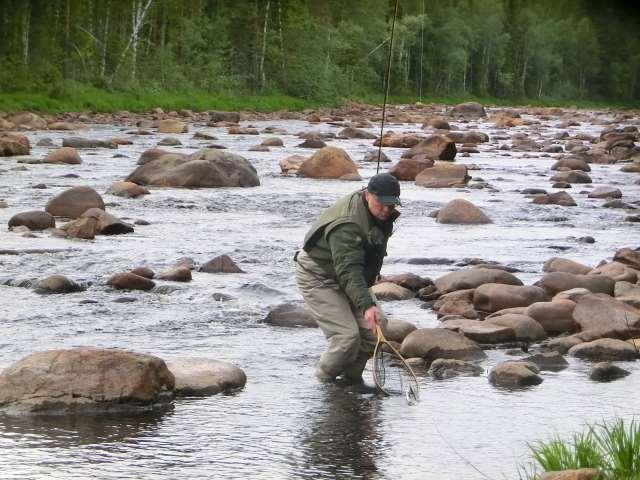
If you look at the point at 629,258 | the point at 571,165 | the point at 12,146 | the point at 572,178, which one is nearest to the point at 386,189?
the point at 629,258

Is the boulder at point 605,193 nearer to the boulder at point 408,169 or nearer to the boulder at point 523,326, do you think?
the boulder at point 408,169

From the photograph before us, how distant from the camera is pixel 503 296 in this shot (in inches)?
417

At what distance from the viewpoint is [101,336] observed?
373 inches

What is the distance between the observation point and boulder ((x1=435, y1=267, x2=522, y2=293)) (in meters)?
→ 11.4

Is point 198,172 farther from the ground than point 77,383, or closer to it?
closer to it

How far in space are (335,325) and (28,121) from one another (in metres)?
30.4

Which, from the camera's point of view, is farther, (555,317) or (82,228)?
(82,228)

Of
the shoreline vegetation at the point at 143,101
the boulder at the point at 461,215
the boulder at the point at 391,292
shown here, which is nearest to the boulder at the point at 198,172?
the boulder at the point at 461,215

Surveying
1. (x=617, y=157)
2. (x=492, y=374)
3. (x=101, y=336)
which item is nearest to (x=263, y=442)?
(x=492, y=374)

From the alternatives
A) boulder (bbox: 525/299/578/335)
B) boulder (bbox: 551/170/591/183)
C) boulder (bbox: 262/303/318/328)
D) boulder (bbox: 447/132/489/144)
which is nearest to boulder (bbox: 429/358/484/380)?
boulder (bbox: 525/299/578/335)

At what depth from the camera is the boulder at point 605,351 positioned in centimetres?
900

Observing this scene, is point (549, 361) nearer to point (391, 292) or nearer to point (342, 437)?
point (342, 437)

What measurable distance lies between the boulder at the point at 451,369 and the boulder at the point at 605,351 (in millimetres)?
909

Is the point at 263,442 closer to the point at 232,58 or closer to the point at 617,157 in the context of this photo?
the point at 617,157
